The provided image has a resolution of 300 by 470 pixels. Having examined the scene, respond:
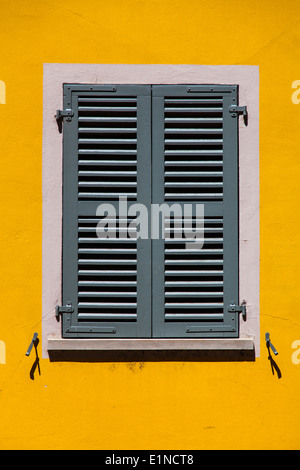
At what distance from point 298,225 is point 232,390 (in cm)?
121

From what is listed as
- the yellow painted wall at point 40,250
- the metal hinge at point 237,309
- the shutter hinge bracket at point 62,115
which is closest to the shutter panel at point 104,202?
the shutter hinge bracket at point 62,115

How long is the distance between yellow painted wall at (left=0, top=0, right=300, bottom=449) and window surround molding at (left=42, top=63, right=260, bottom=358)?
50 mm

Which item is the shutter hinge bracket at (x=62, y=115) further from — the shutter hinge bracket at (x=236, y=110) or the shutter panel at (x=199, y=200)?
the shutter hinge bracket at (x=236, y=110)

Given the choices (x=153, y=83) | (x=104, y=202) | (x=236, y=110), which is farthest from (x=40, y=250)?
(x=236, y=110)

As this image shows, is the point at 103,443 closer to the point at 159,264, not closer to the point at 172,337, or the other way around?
the point at 172,337

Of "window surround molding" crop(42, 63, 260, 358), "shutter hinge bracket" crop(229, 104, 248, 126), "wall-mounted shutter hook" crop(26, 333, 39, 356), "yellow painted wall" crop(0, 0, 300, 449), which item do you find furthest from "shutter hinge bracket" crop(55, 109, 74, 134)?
"wall-mounted shutter hook" crop(26, 333, 39, 356)

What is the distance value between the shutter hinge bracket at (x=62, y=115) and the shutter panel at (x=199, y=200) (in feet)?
1.88

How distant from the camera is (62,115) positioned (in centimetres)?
416

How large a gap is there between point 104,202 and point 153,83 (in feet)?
2.89

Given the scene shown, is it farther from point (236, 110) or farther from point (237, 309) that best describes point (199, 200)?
point (237, 309)

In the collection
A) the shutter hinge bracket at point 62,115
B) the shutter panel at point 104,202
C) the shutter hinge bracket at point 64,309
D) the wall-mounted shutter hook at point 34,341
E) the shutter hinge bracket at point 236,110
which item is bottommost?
the wall-mounted shutter hook at point 34,341

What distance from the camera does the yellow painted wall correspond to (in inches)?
163

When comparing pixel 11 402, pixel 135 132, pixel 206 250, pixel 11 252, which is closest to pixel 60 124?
pixel 135 132

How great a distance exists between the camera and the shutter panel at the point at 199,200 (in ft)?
13.7
